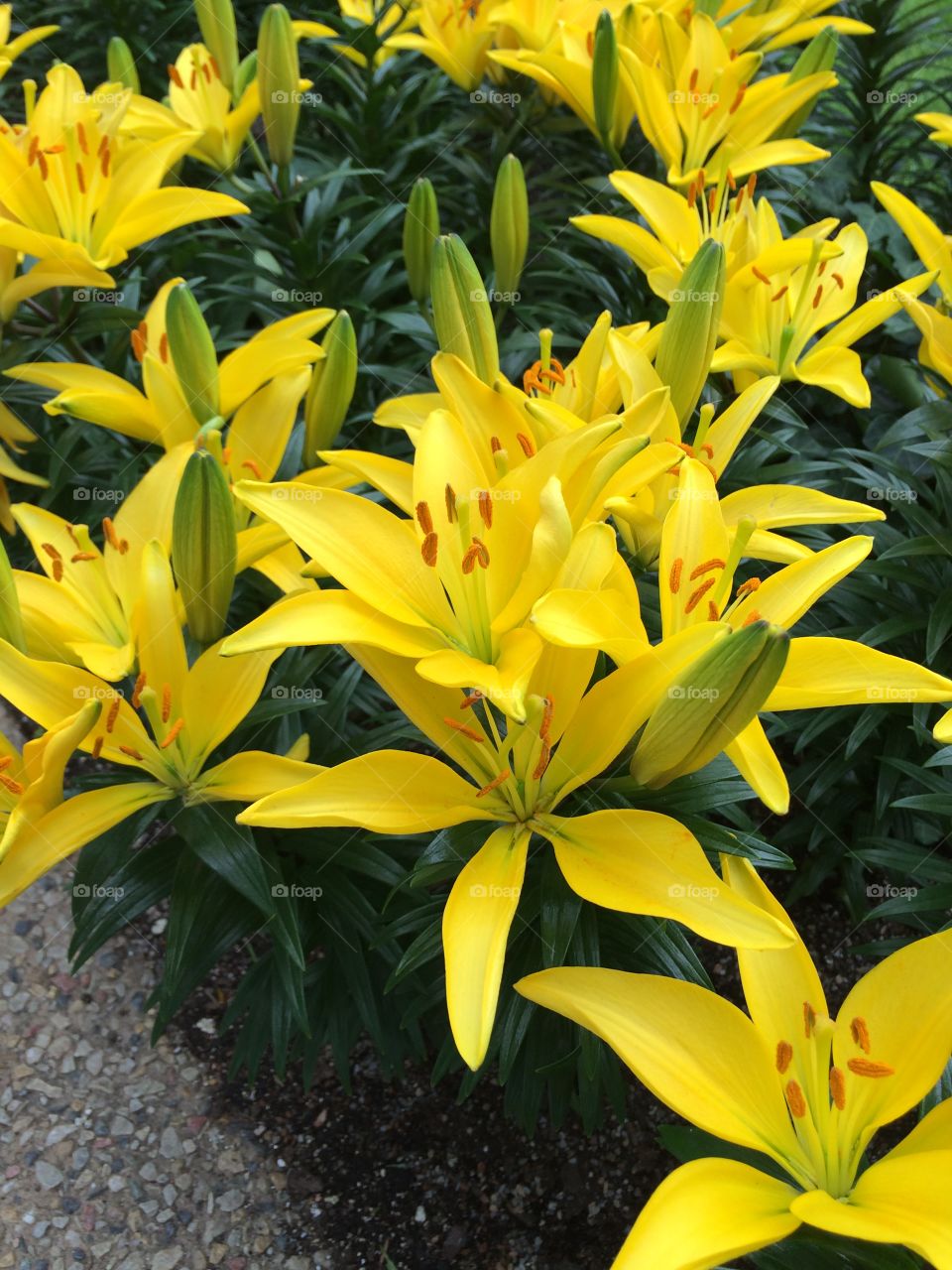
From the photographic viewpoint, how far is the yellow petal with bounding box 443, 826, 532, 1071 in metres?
0.82

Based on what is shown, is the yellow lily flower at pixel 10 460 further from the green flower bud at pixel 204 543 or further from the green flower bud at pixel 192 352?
the green flower bud at pixel 204 543

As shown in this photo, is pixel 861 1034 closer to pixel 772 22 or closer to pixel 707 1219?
pixel 707 1219

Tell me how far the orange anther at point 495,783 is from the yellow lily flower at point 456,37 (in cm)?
155

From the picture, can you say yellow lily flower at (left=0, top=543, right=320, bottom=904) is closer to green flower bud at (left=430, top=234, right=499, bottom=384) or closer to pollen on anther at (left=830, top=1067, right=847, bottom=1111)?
green flower bud at (left=430, top=234, right=499, bottom=384)

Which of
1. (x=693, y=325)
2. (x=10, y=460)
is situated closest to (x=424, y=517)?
(x=693, y=325)

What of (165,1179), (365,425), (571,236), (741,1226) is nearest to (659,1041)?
(741,1226)

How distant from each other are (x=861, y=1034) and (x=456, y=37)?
6.05 feet

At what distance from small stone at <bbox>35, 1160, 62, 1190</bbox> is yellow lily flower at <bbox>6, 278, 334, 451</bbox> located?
1.07m

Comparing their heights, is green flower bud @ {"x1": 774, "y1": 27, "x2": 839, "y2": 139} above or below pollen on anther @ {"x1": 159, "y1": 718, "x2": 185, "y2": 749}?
above

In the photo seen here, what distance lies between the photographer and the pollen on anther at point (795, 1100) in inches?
33.3

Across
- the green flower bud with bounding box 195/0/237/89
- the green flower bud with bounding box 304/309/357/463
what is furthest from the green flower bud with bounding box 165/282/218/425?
the green flower bud with bounding box 195/0/237/89

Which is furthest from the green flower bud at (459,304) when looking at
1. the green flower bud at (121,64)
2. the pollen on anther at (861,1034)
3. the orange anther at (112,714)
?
the green flower bud at (121,64)

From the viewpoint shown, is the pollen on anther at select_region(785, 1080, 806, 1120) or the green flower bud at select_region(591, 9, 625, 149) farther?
the green flower bud at select_region(591, 9, 625, 149)

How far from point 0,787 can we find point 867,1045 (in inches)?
32.9
